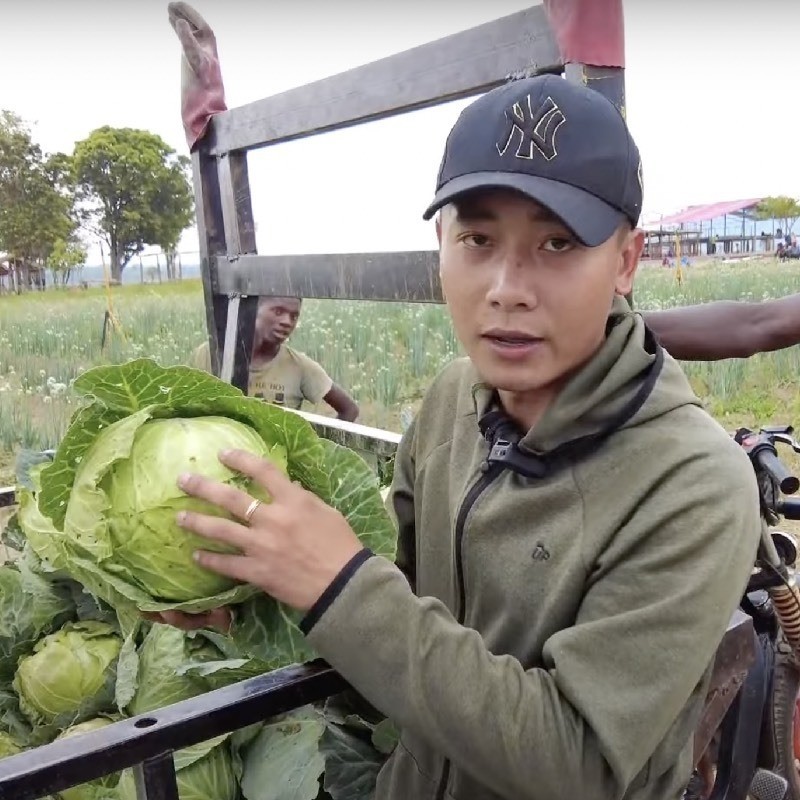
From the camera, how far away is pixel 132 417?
1.17 meters

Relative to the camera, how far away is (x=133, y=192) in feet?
16.5

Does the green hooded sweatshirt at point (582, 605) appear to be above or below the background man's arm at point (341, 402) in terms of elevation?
above

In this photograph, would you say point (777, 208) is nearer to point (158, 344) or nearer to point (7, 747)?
point (158, 344)

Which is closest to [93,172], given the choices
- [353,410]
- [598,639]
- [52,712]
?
[353,410]

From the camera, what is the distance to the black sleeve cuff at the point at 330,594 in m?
1.01

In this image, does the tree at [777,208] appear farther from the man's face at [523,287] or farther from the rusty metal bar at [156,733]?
the rusty metal bar at [156,733]

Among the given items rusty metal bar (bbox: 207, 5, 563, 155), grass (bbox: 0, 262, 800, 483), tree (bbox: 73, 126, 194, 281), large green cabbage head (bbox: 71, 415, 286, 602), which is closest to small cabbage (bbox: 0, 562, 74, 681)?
large green cabbage head (bbox: 71, 415, 286, 602)

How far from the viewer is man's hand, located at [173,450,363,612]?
39.9 inches

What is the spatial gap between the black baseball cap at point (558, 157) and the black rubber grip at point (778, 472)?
845 millimetres

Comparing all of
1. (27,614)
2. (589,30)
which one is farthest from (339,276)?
(27,614)

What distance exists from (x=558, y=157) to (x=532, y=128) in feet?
0.21

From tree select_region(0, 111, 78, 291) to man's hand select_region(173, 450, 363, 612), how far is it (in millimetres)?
4359

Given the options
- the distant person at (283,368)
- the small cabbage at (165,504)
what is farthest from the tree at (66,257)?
the small cabbage at (165,504)

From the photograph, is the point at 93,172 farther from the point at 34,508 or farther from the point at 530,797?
the point at 530,797
